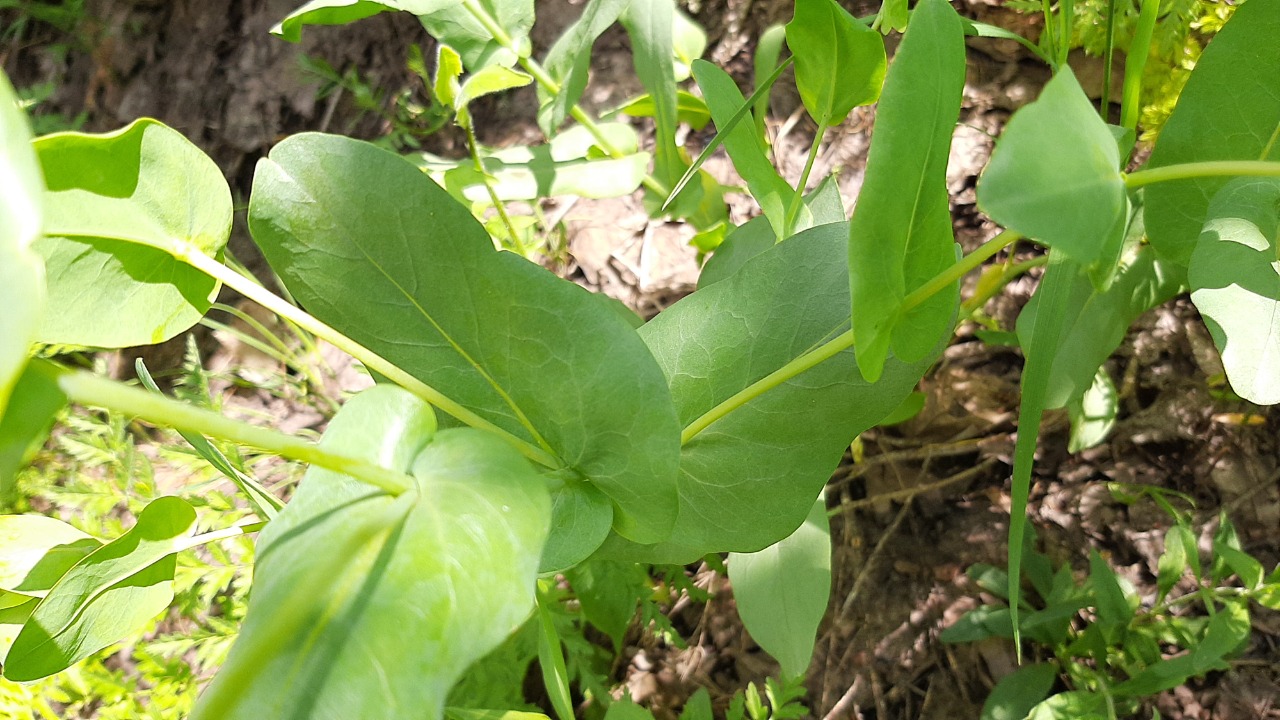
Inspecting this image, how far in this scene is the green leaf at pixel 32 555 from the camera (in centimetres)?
63

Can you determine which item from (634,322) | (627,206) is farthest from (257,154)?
(634,322)

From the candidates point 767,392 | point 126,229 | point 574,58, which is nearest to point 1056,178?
point 767,392

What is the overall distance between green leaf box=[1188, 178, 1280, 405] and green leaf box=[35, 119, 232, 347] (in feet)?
1.96

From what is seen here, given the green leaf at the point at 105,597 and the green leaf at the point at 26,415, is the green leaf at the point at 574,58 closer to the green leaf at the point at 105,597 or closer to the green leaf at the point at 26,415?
the green leaf at the point at 105,597

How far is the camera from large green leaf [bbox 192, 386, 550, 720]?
1.09 ft

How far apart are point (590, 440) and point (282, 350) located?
109 cm

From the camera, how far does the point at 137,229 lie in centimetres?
47

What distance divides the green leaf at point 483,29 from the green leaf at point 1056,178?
625 millimetres

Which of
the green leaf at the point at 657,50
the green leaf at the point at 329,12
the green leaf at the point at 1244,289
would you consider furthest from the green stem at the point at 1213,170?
the green leaf at the point at 329,12

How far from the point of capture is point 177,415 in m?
0.27

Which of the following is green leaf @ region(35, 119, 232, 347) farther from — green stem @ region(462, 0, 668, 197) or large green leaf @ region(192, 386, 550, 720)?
green stem @ region(462, 0, 668, 197)

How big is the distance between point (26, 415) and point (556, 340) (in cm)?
24

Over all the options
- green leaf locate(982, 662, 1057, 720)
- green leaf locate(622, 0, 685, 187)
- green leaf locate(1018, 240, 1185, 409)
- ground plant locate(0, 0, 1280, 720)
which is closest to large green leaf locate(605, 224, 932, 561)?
ground plant locate(0, 0, 1280, 720)

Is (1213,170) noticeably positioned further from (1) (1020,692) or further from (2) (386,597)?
(1) (1020,692)
